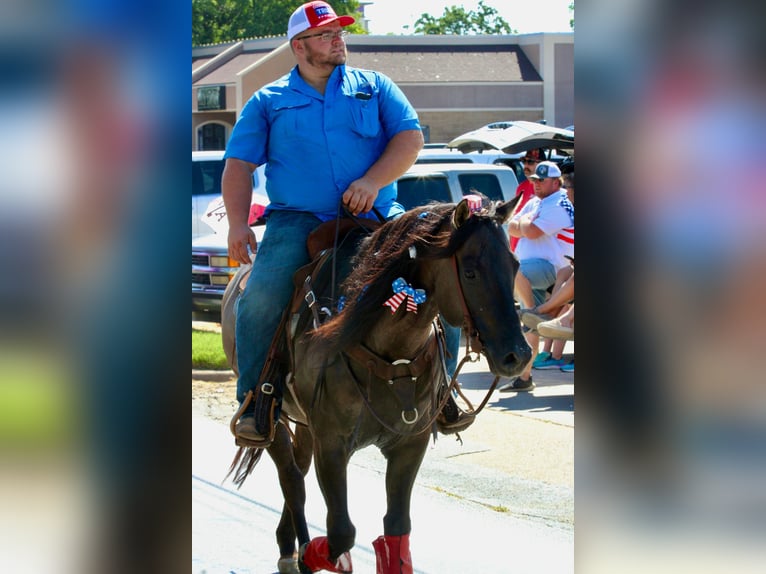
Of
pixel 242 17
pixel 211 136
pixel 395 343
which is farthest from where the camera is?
pixel 242 17

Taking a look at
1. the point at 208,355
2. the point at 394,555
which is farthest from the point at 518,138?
the point at 394,555

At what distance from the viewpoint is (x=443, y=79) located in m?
41.7

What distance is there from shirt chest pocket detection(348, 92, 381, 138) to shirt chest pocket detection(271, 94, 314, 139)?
0.58 feet

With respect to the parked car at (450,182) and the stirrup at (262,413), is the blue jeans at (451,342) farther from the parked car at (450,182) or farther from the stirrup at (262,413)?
the parked car at (450,182)

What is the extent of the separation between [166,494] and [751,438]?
2.18ft

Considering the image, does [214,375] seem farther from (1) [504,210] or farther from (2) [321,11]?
(1) [504,210]

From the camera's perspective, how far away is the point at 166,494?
131 centimetres

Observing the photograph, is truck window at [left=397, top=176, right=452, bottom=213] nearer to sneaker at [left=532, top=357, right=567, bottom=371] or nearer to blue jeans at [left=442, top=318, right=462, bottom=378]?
sneaker at [left=532, top=357, right=567, bottom=371]

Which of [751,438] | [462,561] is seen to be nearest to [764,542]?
[751,438]

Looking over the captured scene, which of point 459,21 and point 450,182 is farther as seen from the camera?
point 459,21

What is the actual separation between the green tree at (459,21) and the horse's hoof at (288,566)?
72.7 m

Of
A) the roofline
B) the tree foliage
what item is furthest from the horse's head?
the tree foliage

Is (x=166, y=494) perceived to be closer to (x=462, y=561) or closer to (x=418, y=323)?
(x=418, y=323)

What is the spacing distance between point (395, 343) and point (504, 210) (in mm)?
768
